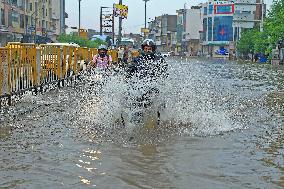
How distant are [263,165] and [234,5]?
10806 cm

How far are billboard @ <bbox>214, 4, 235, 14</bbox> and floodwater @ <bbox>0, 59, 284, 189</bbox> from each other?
336 feet

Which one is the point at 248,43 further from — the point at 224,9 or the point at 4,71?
the point at 4,71

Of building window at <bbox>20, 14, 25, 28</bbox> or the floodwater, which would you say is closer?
the floodwater

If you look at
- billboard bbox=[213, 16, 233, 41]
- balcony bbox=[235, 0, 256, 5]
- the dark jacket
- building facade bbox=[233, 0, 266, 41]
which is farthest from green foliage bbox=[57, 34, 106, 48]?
the dark jacket

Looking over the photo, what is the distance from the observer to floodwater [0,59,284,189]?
19.5 ft

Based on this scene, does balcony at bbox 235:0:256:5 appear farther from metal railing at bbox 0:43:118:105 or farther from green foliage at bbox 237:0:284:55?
metal railing at bbox 0:43:118:105

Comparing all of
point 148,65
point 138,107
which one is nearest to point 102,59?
point 148,65

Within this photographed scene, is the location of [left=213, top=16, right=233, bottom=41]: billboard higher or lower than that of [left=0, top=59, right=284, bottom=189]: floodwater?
higher

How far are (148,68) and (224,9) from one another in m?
107

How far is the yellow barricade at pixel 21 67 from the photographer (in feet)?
40.0

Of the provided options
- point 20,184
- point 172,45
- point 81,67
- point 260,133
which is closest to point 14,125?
point 20,184

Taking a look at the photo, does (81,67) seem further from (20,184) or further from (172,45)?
(172,45)

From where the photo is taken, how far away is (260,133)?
362 inches

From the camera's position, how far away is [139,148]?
7.60m
